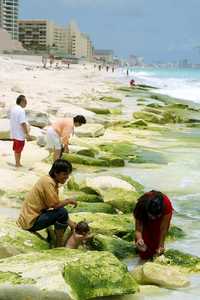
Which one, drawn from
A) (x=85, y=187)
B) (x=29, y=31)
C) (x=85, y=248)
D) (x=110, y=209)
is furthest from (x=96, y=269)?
(x=29, y=31)

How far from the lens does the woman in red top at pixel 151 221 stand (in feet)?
21.9

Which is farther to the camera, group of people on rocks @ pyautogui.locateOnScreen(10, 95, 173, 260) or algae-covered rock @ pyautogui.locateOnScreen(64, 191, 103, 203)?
algae-covered rock @ pyautogui.locateOnScreen(64, 191, 103, 203)

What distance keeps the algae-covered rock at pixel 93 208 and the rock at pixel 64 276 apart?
2.64 metres

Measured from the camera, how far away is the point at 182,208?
32.7 ft

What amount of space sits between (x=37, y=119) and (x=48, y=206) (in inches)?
428

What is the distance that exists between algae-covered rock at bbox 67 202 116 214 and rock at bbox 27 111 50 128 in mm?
8749

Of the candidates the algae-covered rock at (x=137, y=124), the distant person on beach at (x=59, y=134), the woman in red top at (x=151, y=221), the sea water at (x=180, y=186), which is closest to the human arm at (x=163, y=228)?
the woman in red top at (x=151, y=221)

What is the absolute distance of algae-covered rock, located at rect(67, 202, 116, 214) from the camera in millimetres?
8750

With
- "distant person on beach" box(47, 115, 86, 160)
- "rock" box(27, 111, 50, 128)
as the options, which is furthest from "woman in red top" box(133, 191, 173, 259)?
"rock" box(27, 111, 50, 128)

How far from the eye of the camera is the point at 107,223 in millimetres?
7953

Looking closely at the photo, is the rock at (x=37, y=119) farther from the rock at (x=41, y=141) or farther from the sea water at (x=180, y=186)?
the sea water at (x=180, y=186)

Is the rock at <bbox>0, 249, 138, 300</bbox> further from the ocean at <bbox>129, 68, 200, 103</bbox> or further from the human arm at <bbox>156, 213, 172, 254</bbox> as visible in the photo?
the ocean at <bbox>129, 68, 200, 103</bbox>

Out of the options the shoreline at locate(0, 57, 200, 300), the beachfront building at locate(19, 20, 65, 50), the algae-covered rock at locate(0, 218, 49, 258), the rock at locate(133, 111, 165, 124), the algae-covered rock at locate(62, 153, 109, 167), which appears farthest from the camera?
the beachfront building at locate(19, 20, 65, 50)

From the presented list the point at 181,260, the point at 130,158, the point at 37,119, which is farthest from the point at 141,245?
the point at 37,119
